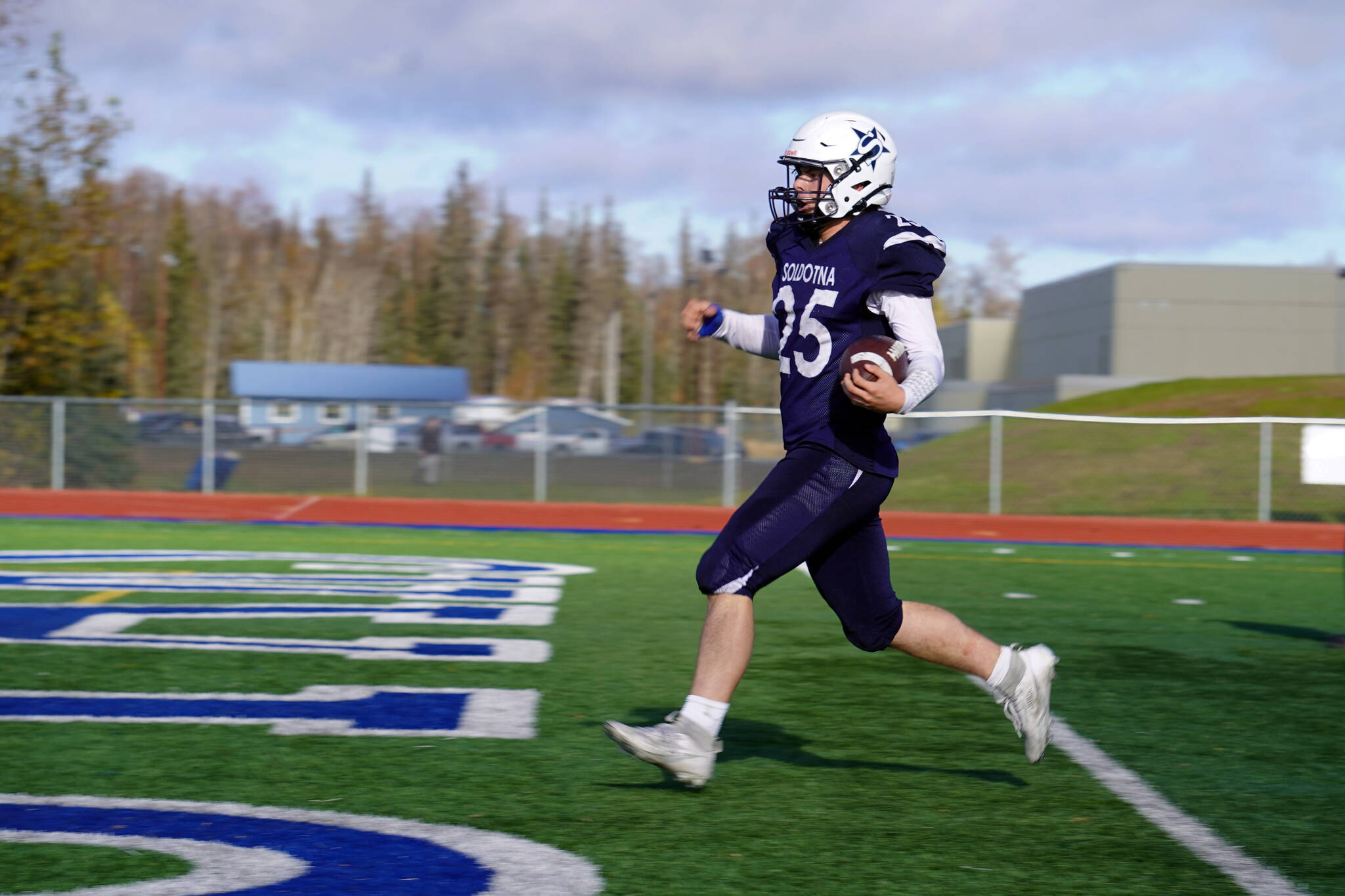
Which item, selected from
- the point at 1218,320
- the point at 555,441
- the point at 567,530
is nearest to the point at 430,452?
the point at 555,441

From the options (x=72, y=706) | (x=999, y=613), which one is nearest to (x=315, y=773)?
(x=72, y=706)

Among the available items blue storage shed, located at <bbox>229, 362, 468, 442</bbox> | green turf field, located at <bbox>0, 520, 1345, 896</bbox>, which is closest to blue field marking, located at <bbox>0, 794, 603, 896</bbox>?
green turf field, located at <bbox>0, 520, 1345, 896</bbox>

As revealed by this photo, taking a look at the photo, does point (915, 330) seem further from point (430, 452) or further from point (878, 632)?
point (430, 452)

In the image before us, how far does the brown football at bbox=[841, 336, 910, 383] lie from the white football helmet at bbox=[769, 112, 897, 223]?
0.45 metres

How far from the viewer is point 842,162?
3924 millimetres

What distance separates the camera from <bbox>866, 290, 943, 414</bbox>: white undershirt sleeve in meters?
3.68

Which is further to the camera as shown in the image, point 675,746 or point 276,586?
point 276,586

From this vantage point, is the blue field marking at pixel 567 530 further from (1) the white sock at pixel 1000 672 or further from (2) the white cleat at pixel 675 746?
(2) the white cleat at pixel 675 746

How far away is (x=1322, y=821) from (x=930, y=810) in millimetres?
1054

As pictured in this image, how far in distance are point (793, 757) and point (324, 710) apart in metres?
1.74

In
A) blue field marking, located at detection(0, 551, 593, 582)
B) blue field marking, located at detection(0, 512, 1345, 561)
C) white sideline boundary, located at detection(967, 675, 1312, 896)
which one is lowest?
blue field marking, located at detection(0, 512, 1345, 561)

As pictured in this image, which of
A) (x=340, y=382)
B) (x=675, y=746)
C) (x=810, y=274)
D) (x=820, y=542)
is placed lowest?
(x=675, y=746)

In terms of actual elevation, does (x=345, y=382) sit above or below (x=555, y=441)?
above

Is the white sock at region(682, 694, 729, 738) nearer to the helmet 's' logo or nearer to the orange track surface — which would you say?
the helmet 's' logo
